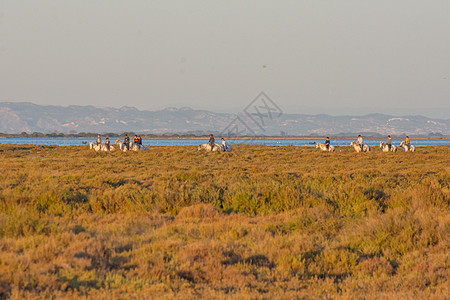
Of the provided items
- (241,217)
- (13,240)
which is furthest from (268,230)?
(13,240)

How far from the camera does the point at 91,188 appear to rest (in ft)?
49.9

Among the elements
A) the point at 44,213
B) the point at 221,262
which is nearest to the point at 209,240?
the point at 221,262

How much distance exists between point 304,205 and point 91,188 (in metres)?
6.91

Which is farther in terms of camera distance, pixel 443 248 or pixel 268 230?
pixel 268 230

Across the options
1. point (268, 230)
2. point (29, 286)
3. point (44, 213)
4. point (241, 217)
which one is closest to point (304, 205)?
point (241, 217)

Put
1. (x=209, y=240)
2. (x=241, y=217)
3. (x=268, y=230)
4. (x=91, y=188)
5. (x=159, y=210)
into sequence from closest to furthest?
1. (x=209, y=240)
2. (x=268, y=230)
3. (x=241, y=217)
4. (x=159, y=210)
5. (x=91, y=188)

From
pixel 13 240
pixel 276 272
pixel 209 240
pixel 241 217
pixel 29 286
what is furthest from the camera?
pixel 241 217

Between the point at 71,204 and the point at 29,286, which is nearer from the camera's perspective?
the point at 29,286

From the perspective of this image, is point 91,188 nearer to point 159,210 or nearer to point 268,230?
point 159,210

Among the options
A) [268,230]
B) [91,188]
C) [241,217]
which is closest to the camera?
[268,230]

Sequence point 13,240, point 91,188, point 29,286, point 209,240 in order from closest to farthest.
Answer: point 29,286, point 13,240, point 209,240, point 91,188

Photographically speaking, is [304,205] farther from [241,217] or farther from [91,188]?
[91,188]

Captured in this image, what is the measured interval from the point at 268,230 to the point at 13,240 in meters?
4.72

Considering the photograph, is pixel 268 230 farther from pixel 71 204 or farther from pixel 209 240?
pixel 71 204
